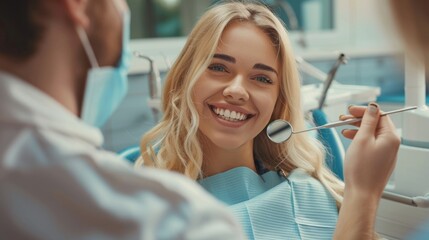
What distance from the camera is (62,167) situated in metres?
0.64

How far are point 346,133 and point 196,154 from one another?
40 centimetres

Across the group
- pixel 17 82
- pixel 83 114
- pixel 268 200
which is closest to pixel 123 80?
pixel 83 114

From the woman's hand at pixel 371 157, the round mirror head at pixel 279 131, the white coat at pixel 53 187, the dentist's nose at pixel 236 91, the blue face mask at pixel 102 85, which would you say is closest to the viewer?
the white coat at pixel 53 187

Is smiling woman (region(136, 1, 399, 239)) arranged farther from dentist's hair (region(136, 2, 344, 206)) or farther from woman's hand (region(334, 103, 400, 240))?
woman's hand (region(334, 103, 400, 240))

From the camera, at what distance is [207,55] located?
4.68 ft

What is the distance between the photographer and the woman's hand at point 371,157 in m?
1.23

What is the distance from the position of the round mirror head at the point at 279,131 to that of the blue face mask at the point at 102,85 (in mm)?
715

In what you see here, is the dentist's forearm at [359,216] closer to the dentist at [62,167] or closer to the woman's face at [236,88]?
the woman's face at [236,88]

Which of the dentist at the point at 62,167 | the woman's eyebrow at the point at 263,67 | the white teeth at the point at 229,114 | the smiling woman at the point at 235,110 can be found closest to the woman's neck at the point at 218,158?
the smiling woman at the point at 235,110

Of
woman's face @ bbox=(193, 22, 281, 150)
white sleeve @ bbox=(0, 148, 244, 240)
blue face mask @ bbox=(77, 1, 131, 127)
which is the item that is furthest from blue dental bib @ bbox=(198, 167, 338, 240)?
white sleeve @ bbox=(0, 148, 244, 240)

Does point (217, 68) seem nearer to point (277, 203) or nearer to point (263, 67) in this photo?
point (263, 67)

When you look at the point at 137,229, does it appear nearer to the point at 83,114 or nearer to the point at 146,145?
the point at 83,114

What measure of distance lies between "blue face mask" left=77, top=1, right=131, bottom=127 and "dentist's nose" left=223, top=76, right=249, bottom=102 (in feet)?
1.87

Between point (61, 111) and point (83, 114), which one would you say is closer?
point (61, 111)
